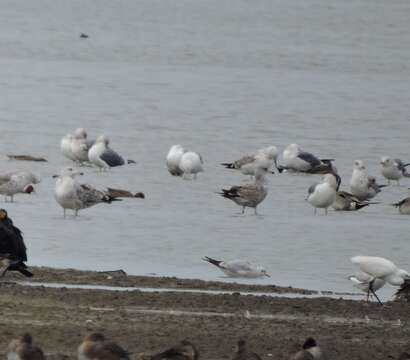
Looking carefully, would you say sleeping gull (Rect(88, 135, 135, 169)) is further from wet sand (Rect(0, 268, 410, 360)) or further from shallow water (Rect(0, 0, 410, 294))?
wet sand (Rect(0, 268, 410, 360))

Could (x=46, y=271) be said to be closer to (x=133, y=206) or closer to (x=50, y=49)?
(x=133, y=206)

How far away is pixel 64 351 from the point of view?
8633 millimetres

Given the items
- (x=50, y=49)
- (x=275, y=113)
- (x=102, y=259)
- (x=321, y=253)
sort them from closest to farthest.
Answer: (x=102, y=259)
(x=321, y=253)
(x=275, y=113)
(x=50, y=49)

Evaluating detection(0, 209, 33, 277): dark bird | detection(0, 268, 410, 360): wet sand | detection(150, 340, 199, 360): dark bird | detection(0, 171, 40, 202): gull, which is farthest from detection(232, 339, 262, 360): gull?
detection(0, 171, 40, 202): gull

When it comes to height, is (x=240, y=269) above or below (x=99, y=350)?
above

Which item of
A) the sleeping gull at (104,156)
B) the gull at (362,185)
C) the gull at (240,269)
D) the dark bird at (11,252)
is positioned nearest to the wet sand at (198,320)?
the dark bird at (11,252)

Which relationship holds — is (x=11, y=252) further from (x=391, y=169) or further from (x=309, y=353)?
(x=391, y=169)

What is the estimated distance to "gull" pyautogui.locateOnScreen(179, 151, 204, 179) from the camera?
783 inches

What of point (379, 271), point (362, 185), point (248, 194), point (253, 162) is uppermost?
point (253, 162)

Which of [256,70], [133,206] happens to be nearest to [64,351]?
[133,206]

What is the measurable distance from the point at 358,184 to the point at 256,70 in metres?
20.3

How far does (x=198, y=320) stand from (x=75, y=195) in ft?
22.7

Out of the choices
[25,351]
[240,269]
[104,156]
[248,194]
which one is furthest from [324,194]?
[25,351]

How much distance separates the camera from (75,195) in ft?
54.5
